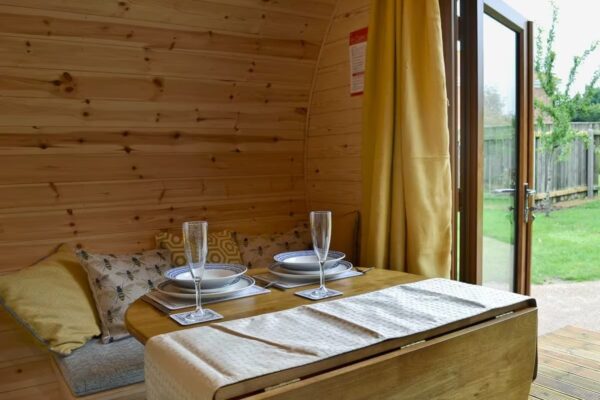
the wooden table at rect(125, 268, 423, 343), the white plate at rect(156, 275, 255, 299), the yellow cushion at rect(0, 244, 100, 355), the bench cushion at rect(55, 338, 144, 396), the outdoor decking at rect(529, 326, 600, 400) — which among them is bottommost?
the outdoor decking at rect(529, 326, 600, 400)

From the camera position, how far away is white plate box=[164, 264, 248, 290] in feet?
4.86

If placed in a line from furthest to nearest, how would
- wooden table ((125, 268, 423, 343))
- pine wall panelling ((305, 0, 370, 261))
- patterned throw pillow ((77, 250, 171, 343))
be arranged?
1. pine wall panelling ((305, 0, 370, 261))
2. patterned throw pillow ((77, 250, 171, 343))
3. wooden table ((125, 268, 423, 343))

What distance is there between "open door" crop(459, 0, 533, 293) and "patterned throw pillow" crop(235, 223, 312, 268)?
0.89 meters

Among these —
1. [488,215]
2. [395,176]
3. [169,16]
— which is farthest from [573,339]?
[169,16]

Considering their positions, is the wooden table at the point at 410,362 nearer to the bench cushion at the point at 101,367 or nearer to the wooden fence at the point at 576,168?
the bench cushion at the point at 101,367

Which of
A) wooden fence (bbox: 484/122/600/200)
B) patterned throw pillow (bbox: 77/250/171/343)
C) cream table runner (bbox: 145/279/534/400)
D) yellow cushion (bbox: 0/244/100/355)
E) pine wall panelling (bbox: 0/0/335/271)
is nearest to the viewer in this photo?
cream table runner (bbox: 145/279/534/400)

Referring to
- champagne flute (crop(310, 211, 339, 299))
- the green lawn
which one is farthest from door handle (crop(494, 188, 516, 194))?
the green lawn

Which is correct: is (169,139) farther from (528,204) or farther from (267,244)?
(528,204)

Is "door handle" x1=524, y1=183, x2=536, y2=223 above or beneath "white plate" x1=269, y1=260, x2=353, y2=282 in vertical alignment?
above

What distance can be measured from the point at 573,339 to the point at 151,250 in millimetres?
2437

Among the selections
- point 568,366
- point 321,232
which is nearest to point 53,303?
point 321,232

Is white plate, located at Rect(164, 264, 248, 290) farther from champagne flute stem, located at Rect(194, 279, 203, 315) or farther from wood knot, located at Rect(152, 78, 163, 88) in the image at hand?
wood knot, located at Rect(152, 78, 163, 88)

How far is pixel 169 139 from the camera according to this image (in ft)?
8.61

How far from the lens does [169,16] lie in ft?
7.72
